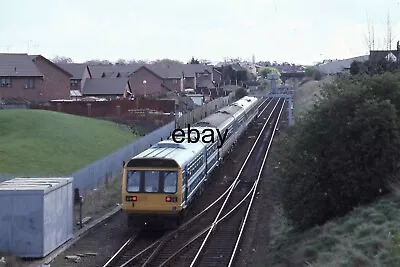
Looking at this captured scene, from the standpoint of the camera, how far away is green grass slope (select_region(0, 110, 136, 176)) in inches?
1401

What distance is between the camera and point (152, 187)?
826 inches

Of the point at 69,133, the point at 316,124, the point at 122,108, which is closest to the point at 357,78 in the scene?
the point at 316,124

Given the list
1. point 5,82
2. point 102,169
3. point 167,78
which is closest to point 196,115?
point 5,82

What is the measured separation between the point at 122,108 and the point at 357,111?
43.8 metres

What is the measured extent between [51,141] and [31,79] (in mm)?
28112

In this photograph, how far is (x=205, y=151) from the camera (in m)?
27.7

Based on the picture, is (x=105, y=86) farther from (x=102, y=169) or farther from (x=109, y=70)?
(x=102, y=169)

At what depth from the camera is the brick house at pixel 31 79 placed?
221ft

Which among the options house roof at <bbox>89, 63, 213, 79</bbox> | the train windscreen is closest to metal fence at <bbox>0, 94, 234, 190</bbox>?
the train windscreen

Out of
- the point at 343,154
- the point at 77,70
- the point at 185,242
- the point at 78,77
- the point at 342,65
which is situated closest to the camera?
the point at 343,154

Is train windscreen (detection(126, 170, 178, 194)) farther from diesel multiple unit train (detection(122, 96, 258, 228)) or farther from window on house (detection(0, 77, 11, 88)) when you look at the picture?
window on house (detection(0, 77, 11, 88))

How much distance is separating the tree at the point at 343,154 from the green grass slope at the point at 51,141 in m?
17.6

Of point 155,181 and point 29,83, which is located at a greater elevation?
point 29,83

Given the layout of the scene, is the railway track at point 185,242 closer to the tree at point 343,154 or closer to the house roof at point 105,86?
the tree at point 343,154
